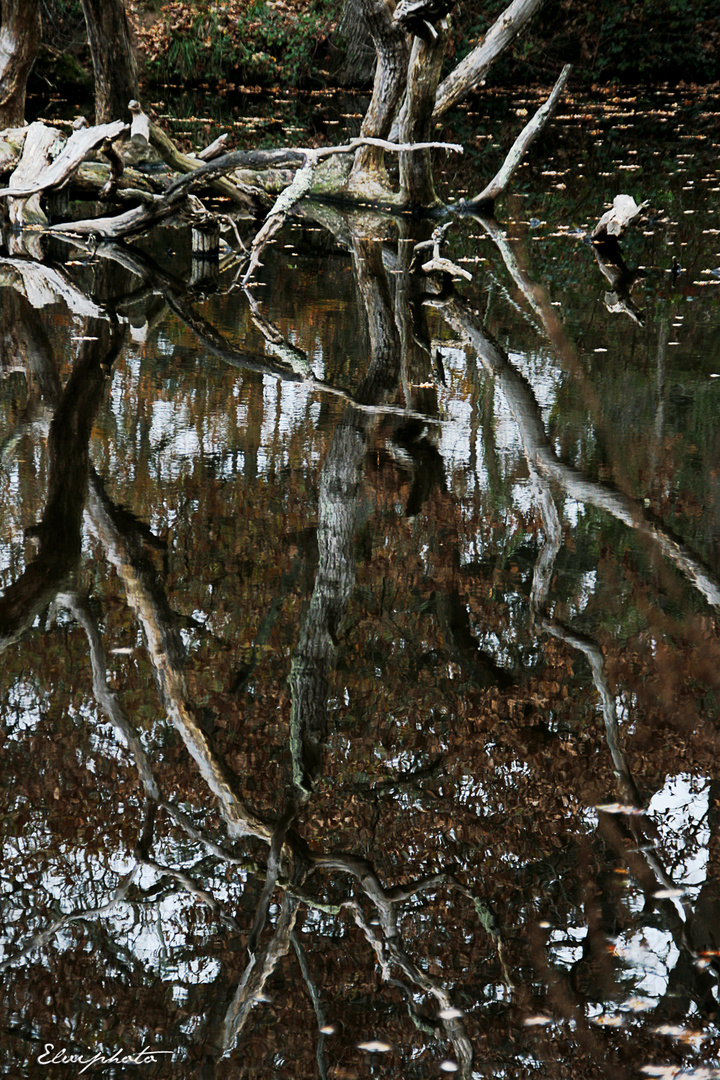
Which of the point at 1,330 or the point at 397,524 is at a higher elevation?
the point at 1,330

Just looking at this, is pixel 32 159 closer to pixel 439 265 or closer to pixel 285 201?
pixel 285 201

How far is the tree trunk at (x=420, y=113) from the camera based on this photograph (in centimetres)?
1348

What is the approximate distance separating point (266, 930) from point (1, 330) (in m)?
6.86

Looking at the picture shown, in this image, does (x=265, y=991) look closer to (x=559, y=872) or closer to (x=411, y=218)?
(x=559, y=872)

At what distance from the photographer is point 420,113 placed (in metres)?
14.0

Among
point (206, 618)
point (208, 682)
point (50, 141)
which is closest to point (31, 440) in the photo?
point (206, 618)

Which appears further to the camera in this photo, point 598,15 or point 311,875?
point 598,15

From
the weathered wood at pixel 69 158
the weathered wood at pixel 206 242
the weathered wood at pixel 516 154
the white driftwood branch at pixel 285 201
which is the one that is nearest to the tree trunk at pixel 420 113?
the weathered wood at pixel 516 154

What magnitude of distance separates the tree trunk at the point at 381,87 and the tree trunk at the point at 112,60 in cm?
326

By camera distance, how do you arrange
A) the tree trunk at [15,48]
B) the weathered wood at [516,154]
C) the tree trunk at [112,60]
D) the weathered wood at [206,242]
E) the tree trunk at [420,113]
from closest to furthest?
the weathered wood at [206,242], the tree trunk at [420,113], the weathered wood at [516,154], the tree trunk at [15,48], the tree trunk at [112,60]

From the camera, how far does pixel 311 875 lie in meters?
3.68

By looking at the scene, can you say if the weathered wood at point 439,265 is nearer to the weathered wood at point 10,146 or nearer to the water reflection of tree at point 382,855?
the weathered wood at point 10,146

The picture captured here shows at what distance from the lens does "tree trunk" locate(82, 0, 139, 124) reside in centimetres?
1509

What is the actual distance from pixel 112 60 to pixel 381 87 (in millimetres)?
3697
